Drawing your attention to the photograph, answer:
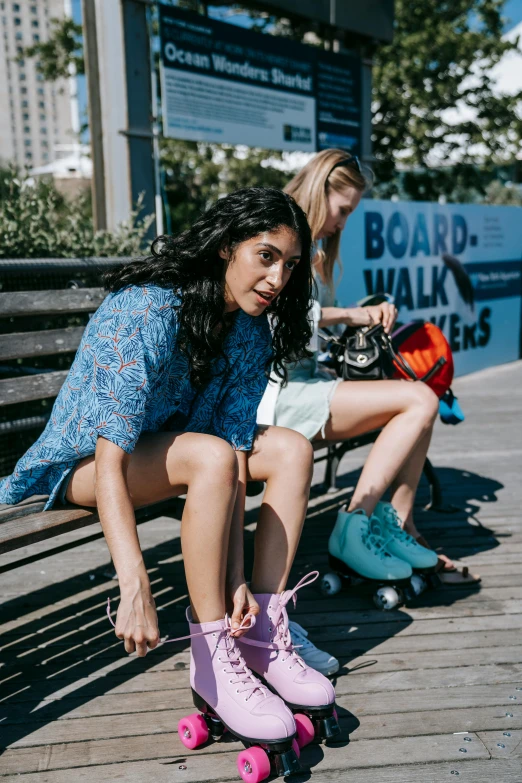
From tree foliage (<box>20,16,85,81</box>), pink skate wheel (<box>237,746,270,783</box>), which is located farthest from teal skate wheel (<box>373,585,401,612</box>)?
tree foliage (<box>20,16,85,81</box>)

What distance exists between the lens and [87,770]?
6.11 feet

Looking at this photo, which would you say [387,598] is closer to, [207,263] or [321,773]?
[321,773]

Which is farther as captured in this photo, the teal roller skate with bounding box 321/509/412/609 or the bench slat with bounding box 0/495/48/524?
the teal roller skate with bounding box 321/509/412/609

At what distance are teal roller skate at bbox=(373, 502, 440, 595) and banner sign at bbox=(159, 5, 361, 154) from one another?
445 cm

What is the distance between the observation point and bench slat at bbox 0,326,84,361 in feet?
8.70

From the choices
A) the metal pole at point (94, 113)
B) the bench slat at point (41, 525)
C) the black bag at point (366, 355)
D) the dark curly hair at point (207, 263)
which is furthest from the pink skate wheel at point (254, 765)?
the metal pole at point (94, 113)

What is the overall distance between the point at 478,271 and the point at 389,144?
1703cm

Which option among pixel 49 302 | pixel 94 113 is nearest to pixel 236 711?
pixel 49 302

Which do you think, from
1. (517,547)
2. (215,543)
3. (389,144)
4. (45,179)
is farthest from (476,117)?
(215,543)

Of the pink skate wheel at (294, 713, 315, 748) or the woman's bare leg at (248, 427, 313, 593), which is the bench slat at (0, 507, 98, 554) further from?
the pink skate wheel at (294, 713, 315, 748)

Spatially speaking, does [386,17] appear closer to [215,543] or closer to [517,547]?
[517,547]

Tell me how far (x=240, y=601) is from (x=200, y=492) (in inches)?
13.3

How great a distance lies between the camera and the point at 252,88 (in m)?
7.11

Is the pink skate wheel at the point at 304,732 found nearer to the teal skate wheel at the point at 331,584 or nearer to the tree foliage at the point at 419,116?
the teal skate wheel at the point at 331,584
